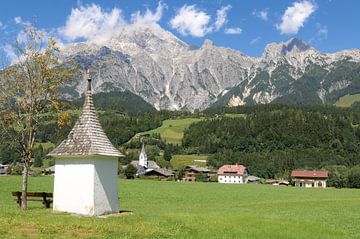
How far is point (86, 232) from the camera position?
18.5 metres

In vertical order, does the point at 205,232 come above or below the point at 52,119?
below

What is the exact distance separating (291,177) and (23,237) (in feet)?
483

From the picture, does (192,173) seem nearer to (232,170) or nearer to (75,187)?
(232,170)

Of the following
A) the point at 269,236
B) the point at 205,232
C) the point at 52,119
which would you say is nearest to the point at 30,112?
the point at 52,119

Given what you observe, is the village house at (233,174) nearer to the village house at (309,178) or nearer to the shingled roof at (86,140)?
the village house at (309,178)

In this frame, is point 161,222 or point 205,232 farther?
point 161,222

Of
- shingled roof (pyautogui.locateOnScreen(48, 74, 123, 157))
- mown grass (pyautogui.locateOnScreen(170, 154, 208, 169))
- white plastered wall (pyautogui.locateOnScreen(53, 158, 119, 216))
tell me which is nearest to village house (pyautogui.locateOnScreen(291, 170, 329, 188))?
mown grass (pyautogui.locateOnScreen(170, 154, 208, 169))

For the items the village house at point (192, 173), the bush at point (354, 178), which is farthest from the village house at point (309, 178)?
the village house at point (192, 173)

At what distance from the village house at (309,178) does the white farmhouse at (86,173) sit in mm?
130471

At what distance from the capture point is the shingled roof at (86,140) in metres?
27.1

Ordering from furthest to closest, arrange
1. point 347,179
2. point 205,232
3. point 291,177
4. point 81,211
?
point 291,177 < point 347,179 < point 81,211 < point 205,232

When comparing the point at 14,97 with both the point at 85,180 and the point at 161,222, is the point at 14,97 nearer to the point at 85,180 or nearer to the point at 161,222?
the point at 85,180

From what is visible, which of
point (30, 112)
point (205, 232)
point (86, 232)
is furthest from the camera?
point (30, 112)

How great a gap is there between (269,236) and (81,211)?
1170 cm
